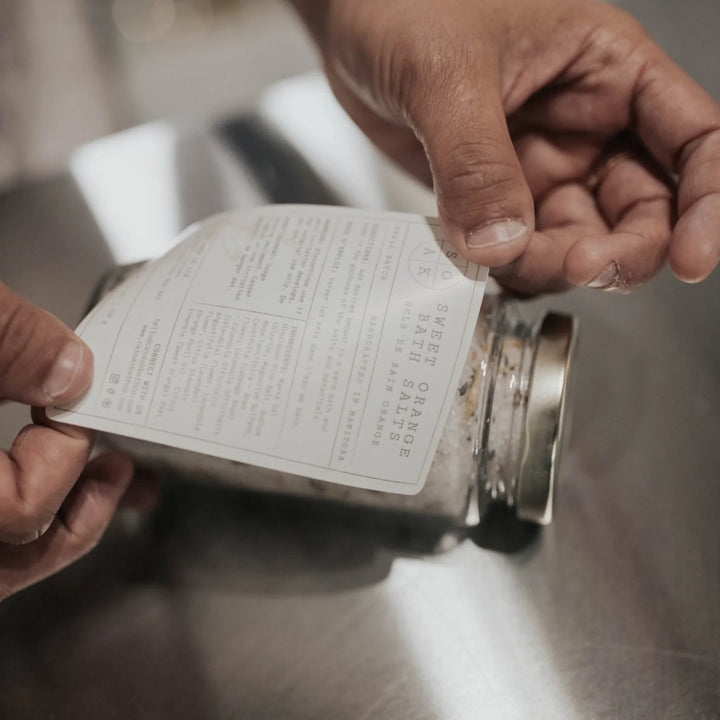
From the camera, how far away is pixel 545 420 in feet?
1.32

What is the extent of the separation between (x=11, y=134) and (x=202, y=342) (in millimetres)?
701

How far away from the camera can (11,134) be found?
2.93ft

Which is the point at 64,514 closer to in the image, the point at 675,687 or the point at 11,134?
the point at 675,687

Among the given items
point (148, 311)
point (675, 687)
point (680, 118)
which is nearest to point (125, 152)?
point (148, 311)

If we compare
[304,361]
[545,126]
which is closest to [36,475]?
[304,361]

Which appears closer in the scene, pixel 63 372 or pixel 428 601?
pixel 63 372

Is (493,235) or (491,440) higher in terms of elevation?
(493,235)

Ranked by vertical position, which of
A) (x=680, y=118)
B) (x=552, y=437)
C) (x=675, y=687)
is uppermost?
(x=680, y=118)

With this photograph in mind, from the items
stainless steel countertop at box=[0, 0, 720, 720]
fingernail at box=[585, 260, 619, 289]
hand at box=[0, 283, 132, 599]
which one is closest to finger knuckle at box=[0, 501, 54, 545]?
hand at box=[0, 283, 132, 599]

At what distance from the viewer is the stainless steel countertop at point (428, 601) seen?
0.44 meters

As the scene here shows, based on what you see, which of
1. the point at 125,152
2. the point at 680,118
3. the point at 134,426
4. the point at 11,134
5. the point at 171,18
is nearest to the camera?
the point at 134,426

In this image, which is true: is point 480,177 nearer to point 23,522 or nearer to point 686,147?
point 686,147

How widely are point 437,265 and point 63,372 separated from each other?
21cm

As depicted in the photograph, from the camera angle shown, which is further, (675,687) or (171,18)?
(171,18)
